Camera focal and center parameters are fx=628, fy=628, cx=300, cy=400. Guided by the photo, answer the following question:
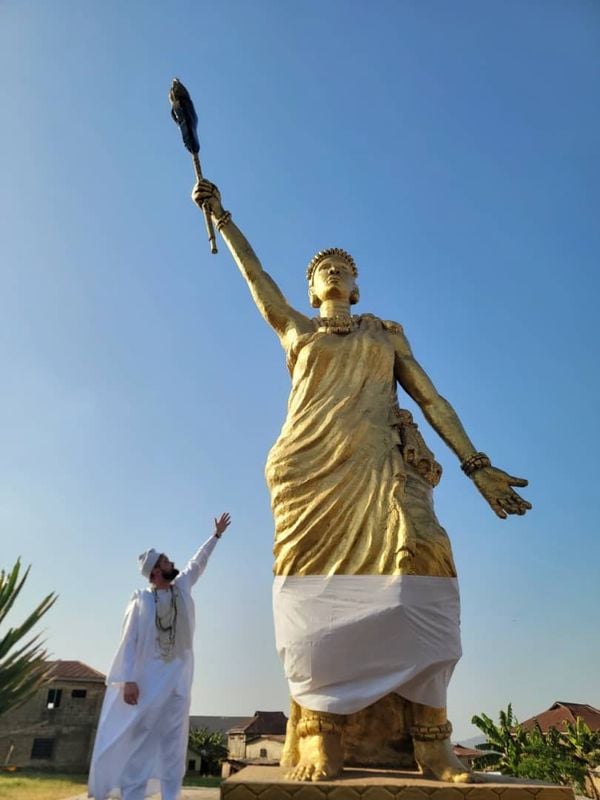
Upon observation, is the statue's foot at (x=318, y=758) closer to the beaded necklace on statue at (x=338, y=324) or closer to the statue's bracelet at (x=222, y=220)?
the beaded necklace on statue at (x=338, y=324)

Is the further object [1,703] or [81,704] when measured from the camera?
[81,704]

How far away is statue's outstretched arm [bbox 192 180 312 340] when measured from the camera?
18.5ft

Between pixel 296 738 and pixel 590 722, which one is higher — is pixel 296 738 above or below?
below

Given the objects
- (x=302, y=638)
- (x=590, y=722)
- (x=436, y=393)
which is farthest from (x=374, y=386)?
(x=590, y=722)

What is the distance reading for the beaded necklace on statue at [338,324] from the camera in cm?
541

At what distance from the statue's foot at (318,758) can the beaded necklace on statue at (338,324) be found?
122 inches

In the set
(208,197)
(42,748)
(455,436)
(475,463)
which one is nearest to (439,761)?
(475,463)

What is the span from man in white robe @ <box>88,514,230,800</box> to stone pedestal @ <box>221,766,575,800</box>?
68cm

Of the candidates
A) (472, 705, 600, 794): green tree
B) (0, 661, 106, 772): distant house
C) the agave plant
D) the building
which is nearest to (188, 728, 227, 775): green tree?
the building

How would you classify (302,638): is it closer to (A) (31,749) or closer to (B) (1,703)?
(B) (1,703)

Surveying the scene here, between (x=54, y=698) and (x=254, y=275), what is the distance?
69.4 ft

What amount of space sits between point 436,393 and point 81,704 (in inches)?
849

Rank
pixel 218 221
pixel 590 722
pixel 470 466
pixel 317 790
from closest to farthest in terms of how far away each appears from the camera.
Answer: pixel 317 790, pixel 470 466, pixel 218 221, pixel 590 722

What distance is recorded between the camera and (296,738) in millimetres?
3945
